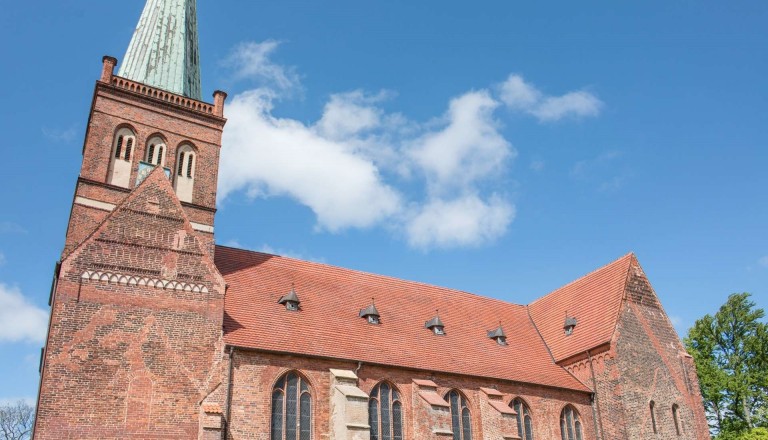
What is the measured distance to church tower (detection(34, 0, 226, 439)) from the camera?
687 inches

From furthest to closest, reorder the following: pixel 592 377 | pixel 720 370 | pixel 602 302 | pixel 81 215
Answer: pixel 720 370, pixel 602 302, pixel 592 377, pixel 81 215

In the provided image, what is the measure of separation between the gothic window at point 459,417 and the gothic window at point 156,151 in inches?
513

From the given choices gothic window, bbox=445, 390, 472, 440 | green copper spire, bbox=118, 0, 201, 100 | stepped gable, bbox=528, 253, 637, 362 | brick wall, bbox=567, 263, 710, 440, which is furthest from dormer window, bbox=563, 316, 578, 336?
green copper spire, bbox=118, 0, 201, 100

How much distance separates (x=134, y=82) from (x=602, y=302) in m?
20.3

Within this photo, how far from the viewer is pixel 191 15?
1080 inches

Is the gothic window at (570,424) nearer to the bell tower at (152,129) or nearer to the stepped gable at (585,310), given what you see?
the stepped gable at (585,310)

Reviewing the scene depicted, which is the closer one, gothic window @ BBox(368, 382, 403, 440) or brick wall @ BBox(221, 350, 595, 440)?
brick wall @ BBox(221, 350, 595, 440)

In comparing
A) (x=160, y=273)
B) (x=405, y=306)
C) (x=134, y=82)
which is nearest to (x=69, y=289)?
(x=160, y=273)

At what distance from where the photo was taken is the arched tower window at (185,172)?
77.0 feet

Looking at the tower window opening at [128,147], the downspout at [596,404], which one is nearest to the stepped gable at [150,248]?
the tower window opening at [128,147]

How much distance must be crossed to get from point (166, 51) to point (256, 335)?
12.1m

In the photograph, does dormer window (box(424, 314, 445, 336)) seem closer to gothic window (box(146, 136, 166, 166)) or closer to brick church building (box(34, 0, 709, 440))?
brick church building (box(34, 0, 709, 440))

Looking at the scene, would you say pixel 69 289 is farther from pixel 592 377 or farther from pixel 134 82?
pixel 592 377

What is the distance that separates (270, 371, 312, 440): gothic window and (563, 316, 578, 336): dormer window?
12.9 meters
